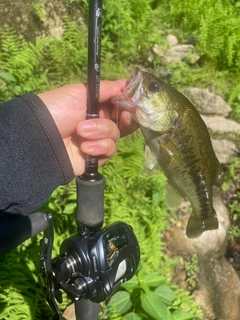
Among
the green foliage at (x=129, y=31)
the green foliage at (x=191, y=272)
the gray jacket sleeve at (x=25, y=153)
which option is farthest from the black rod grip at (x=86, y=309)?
the green foliage at (x=129, y=31)

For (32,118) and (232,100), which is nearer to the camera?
(32,118)

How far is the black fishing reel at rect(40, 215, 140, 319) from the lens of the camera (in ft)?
5.61

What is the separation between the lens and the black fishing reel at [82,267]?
171 cm

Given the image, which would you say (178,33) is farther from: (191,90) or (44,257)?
(44,257)

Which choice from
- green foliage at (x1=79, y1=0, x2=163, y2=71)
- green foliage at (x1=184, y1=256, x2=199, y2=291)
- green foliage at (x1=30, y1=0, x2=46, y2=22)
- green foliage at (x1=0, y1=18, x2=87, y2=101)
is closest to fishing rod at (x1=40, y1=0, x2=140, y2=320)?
green foliage at (x1=184, y1=256, x2=199, y2=291)

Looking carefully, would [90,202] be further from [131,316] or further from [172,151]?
[131,316]

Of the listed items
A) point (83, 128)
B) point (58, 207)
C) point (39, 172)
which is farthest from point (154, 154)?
point (58, 207)

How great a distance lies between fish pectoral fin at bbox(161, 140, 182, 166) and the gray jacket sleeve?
1.51 ft

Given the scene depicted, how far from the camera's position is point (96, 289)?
174 cm

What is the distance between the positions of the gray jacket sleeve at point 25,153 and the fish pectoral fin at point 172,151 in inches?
18.1

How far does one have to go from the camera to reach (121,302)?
270 cm

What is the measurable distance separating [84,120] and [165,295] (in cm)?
152

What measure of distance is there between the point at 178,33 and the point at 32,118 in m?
5.10

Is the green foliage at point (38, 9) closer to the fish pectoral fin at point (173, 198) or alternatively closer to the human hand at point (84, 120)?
the human hand at point (84, 120)
